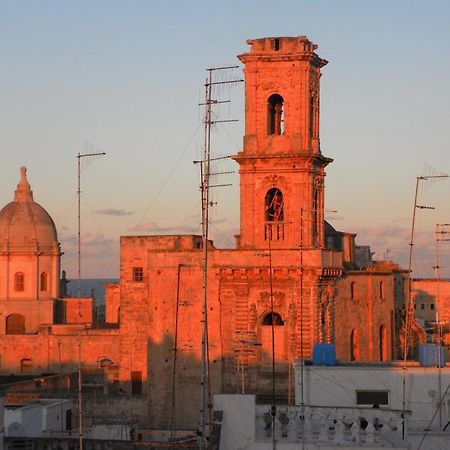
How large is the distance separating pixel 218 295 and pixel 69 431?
17695 mm

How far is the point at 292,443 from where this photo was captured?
27688mm

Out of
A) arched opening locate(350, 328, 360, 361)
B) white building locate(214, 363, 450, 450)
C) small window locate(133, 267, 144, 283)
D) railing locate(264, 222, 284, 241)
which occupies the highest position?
railing locate(264, 222, 284, 241)

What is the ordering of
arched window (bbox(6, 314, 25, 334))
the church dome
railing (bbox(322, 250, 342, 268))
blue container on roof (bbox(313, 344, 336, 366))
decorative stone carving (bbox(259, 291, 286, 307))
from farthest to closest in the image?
the church dome → arched window (bbox(6, 314, 25, 334)) → railing (bbox(322, 250, 342, 268)) → decorative stone carving (bbox(259, 291, 286, 307)) → blue container on roof (bbox(313, 344, 336, 366))

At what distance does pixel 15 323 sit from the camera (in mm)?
77250

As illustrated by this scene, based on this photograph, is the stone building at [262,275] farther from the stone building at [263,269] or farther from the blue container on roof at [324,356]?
the blue container on roof at [324,356]

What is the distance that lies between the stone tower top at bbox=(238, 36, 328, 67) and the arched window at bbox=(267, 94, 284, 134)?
1.79 meters

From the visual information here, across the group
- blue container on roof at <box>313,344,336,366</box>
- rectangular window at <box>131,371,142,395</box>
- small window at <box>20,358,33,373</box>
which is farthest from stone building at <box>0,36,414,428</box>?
small window at <box>20,358,33,373</box>

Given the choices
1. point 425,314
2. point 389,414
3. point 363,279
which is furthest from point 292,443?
point 425,314

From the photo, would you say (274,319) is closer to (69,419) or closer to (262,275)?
(262,275)

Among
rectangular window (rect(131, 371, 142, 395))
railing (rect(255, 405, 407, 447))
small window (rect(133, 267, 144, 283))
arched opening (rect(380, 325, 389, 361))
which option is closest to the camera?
railing (rect(255, 405, 407, 447))

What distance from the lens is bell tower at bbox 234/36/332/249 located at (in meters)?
53.1

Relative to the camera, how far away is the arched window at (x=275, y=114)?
177ft

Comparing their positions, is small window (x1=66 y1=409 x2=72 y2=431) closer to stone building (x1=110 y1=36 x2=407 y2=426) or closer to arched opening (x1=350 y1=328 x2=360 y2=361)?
stone building (x1=110 y1=36 x2=407 y2=426)

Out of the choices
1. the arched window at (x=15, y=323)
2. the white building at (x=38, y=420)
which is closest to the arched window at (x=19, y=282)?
the arched window at (x=15, y=323)
